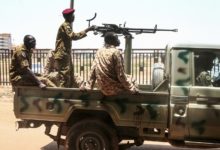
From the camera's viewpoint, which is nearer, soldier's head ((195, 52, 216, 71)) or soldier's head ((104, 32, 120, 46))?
soldier's head ((195, 52, 216, 71))

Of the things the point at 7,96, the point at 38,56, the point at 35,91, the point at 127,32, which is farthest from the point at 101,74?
the point at 38,56

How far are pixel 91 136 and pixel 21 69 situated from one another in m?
1.56

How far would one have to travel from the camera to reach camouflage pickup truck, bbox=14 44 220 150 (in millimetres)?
6074

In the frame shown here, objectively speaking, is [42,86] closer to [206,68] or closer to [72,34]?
[72,34]

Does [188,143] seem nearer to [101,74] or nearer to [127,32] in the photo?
[101,74]

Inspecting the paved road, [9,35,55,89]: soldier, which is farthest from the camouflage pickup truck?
the paved road

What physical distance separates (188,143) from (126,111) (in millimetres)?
976

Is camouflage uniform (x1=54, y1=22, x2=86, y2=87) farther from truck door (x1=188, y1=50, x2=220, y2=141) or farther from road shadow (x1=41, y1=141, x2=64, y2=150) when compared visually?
truck door (x1=188, y1=50, x2=220, y2=141)

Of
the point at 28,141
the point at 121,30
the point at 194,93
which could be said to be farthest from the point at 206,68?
the point at 28,141

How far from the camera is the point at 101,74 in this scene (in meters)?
6.39

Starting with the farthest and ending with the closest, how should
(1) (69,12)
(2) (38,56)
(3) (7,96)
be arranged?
(2) (38,56)
(3) (7,96)
(1) (69,12)

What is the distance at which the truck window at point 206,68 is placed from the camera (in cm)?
619

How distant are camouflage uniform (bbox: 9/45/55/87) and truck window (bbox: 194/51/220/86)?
7.73 feet

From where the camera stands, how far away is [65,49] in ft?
24.7
